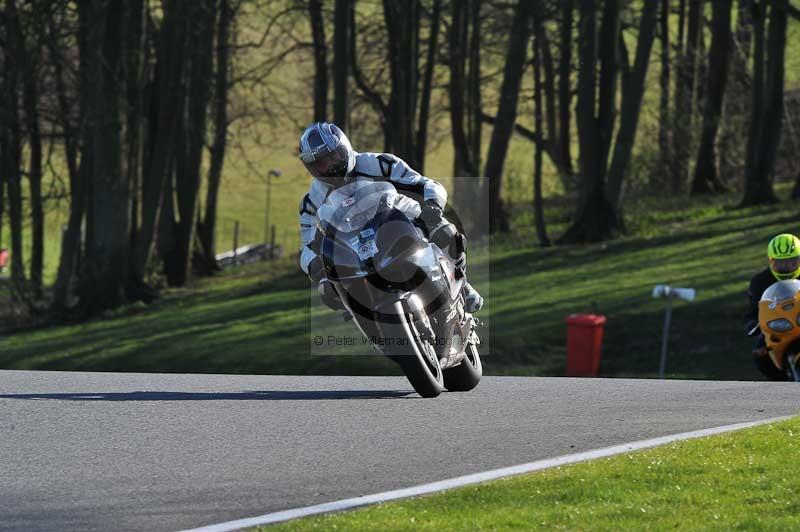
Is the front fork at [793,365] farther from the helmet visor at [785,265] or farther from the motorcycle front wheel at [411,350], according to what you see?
the motorcycle front wheel at [411,350]

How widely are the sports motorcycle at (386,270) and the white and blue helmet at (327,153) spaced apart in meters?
A: 0.12

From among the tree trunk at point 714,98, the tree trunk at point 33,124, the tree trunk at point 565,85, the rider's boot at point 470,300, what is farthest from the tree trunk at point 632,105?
the rider's boot at point 470,300

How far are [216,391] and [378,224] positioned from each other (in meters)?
2.65

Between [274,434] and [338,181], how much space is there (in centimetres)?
196

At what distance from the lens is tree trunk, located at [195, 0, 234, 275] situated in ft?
118

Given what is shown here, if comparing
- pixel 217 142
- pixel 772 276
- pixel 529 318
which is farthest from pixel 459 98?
pixel 772 276

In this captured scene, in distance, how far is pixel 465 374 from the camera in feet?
36.2

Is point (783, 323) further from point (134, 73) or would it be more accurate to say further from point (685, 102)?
point (685, 102)

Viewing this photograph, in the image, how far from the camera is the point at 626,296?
24.6m

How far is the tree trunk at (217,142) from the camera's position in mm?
36062

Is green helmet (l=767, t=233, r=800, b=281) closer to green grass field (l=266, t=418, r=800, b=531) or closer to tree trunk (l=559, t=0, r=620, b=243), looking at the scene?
green grass field (l=266, t=418, r=800, b=531)

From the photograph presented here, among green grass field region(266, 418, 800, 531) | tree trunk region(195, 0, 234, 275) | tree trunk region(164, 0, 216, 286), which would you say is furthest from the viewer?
→ tree trunk region(195, 0, 234, 275)

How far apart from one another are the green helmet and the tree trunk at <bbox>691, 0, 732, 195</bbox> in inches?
1022

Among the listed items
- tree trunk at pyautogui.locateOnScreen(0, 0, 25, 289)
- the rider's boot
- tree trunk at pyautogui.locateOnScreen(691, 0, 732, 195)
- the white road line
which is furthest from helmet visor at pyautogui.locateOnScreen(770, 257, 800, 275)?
tree trunk at pyautogui.locateOnScreen(691, 0, 732, 195)
